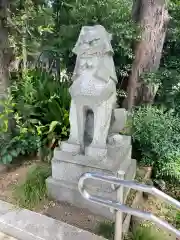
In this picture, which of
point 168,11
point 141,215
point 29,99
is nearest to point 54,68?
point 29,99

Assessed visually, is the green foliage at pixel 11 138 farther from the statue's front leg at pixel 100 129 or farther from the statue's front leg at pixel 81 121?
the statue's front leg at pixel 100 129

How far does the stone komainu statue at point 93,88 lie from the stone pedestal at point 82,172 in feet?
0.29

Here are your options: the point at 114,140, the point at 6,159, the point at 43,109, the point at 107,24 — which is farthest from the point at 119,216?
the point at 107,24

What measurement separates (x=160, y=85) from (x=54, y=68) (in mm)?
2326

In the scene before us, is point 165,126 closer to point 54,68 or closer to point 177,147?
point 177,147

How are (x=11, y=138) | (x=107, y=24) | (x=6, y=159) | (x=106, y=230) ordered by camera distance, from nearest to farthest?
(x=106, y=230) < (x=6, y=159) < (x=11, y=138) < (x=107, y=24)

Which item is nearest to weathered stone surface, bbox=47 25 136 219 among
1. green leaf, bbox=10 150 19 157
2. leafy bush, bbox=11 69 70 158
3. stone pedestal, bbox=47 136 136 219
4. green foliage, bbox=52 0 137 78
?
stone pedestal, bbox=47 136 136 219

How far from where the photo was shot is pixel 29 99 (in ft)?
11.3

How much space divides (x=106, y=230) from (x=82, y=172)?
0.56 metres

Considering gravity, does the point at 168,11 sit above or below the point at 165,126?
above

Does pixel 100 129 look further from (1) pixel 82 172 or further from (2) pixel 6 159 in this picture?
(2) pixel 6 159

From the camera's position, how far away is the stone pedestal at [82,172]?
7.72 ft

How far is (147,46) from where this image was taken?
4.12 meters

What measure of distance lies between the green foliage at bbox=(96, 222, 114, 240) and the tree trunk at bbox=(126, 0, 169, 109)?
7.84 feet
